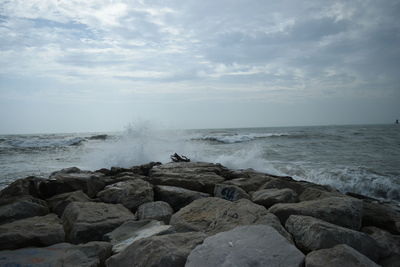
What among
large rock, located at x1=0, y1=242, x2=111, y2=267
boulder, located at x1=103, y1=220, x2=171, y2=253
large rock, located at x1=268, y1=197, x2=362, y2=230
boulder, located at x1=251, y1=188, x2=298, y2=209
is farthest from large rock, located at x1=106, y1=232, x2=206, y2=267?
boulder, located at x1=251, y1=188, x2=298, y2=209

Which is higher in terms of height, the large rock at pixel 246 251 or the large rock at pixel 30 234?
the large rock at pixel 246 251

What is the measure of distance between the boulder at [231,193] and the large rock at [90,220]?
141cm

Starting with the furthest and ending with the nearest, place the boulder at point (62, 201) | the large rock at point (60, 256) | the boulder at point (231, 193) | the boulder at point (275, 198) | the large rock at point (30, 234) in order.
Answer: the boulder at point (231, 193)
the boulder at point (62, 201)
the boulder at point (275, 198)
the large rock at point (30, 234)
the large rock at point (60, 256)

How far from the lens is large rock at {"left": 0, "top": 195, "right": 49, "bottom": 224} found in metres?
3.40

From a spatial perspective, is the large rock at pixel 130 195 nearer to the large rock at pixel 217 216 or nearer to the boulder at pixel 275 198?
the large rock at pixel 217 216

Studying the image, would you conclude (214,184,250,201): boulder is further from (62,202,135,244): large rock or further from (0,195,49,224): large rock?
(0,195,49,224): large rock

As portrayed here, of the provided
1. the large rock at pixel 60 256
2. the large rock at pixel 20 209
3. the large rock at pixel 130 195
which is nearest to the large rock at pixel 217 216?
the large rock at pixel 60 256

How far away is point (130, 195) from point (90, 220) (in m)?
1.00

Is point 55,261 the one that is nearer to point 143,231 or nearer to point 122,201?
point 143,231

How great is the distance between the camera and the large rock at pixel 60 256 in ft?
7.41

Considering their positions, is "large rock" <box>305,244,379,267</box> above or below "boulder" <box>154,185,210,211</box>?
above

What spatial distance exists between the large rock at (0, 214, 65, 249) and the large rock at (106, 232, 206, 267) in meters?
0.91

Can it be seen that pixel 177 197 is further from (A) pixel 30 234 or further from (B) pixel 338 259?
(B) pixel 338 259

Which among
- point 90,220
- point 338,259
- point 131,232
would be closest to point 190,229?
point 131,232
